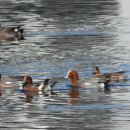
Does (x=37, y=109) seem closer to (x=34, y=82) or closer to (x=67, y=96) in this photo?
(x=67, y=96)

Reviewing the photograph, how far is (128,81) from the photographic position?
3194cm

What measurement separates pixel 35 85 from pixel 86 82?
1.60 meters

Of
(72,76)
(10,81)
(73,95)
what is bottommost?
(73,95)

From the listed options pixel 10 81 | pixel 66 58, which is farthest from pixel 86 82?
pixel 66 58

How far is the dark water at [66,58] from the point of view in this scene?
2561cm

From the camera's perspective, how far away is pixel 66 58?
37188 mm

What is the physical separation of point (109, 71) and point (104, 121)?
883 cm

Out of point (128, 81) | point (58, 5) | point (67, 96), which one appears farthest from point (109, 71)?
point (58, 5)

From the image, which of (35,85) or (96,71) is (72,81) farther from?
(35,85)

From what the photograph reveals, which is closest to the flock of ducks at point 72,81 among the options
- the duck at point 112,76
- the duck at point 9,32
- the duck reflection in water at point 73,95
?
the duck at point 112,76

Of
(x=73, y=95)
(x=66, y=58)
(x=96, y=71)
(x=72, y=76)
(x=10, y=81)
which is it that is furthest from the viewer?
(x=66, y=58)

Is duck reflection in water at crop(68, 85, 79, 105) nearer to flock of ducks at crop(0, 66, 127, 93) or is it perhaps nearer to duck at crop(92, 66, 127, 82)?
flock of ducks at crop(0, 66, 127, 93)

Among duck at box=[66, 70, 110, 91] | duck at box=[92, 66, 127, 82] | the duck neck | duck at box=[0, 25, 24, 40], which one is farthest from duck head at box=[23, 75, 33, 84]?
duck at box=[0, 25, 24, 40]

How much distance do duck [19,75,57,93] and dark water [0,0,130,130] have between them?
0.28 meters
